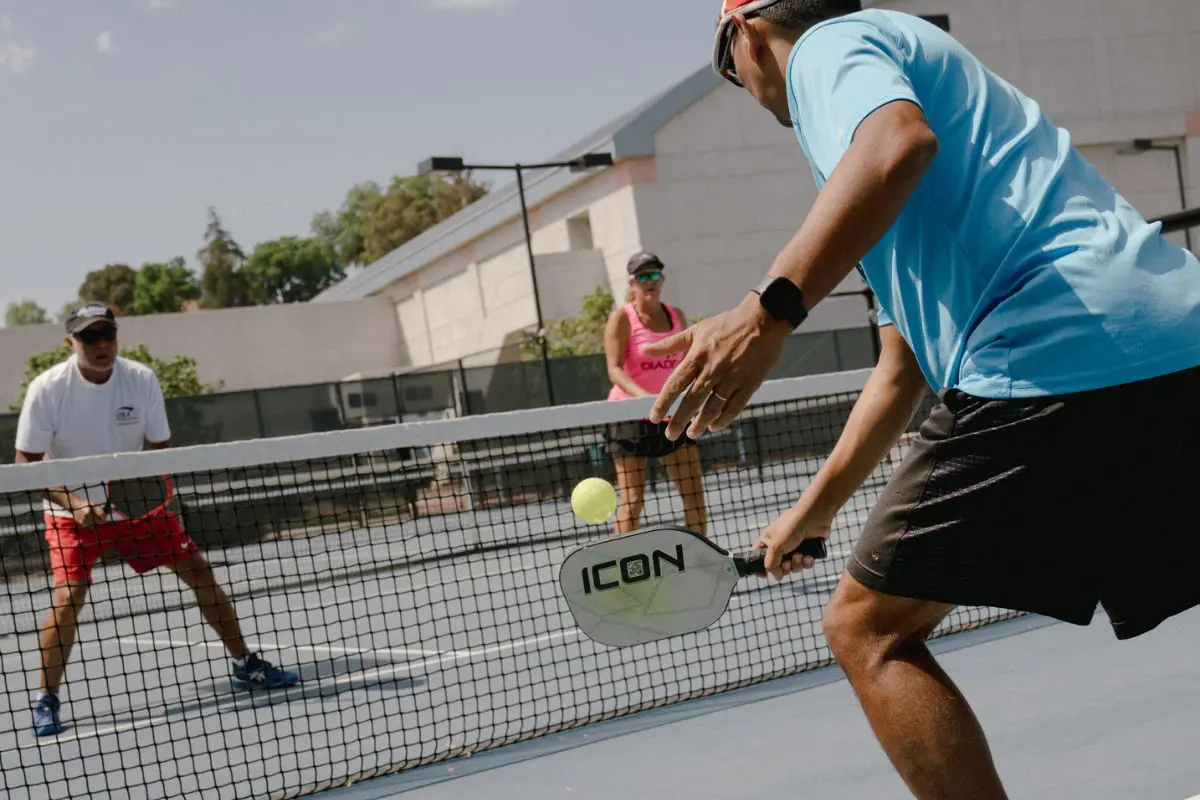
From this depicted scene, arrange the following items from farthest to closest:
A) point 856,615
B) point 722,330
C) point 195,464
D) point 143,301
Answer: point 143,301, point 195,464, point 856,615, point 722,330

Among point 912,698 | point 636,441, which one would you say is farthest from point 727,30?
point 636,441

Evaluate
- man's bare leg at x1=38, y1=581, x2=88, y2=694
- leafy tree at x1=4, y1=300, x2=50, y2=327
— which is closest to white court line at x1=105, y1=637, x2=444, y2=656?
man's bare leg at x1=38, y1=581, x2=88, y2=694

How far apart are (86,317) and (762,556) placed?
12.7 ft

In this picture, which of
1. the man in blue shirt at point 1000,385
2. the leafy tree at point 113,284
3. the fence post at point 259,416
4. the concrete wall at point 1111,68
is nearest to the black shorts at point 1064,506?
the man in blue shirt at point 1000,385

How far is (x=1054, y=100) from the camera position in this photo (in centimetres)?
3409

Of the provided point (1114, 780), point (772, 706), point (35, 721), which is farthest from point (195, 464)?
point (1114, 780)

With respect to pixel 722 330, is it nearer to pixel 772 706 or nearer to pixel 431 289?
pixel 772 706

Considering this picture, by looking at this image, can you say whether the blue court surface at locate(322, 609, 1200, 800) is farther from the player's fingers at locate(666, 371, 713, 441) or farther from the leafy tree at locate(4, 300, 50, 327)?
the leafy tree at locate(4, 300, 50, 327)

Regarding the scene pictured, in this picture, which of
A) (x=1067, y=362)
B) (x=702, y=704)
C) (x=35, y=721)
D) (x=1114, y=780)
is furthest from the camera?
(x=35, y=721)

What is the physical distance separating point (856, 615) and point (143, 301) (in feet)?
298

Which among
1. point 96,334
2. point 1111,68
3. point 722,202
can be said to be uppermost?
point 1111,68

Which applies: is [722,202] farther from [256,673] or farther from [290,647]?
[256,673]

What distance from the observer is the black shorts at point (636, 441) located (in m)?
6.33

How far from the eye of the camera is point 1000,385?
1944 millimetres
